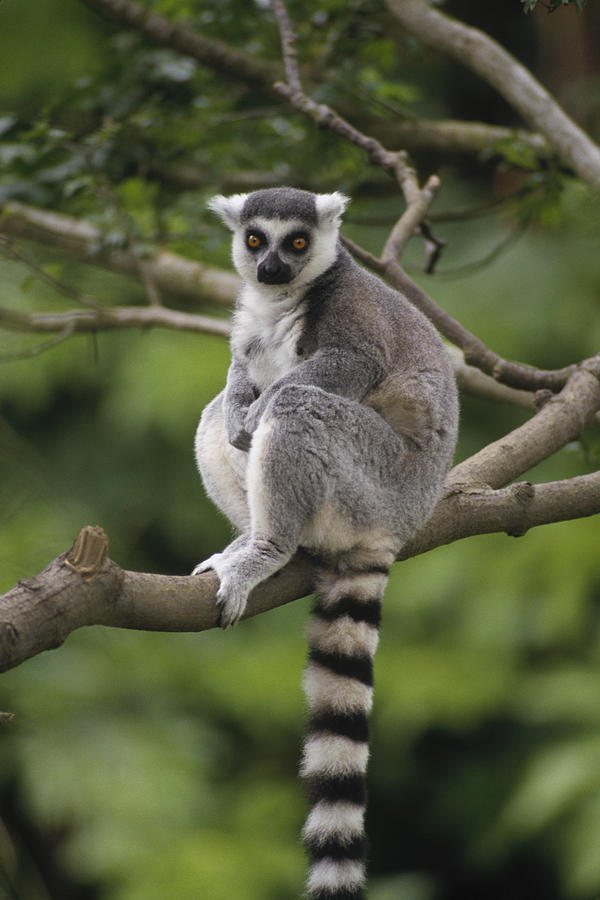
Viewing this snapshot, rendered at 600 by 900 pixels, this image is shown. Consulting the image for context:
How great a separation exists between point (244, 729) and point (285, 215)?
13.8 ft

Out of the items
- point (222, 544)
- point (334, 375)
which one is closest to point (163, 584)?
point (334, 375)

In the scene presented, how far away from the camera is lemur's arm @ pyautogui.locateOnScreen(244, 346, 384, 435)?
293cm

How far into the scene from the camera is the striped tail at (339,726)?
7.83 feet

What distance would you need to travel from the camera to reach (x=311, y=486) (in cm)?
279

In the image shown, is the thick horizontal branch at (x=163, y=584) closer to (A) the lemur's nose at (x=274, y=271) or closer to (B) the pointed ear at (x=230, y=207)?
(A) the lemur's nose at (x=274, y=271)

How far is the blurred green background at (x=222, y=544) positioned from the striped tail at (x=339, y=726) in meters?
1.07

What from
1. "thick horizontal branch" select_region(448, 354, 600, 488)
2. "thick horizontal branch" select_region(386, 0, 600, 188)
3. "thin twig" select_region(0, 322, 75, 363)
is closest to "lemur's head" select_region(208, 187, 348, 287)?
"thick horizontal branch" select_region(448, 354, 600, 488)

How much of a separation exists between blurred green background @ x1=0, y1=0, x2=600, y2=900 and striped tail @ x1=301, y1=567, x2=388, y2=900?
1.07 meters

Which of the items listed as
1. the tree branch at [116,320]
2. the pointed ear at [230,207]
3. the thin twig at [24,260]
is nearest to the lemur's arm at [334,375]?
the pointed ear at [230,207]

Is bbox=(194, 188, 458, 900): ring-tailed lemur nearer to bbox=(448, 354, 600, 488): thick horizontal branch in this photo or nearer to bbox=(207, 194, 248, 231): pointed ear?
bbox=(207, 194, 248, 231): pointed ear

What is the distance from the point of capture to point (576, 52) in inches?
314

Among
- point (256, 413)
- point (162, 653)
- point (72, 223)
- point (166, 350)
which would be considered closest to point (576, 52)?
point (166, 350)

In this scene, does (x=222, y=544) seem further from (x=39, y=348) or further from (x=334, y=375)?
(x=334, y=375)

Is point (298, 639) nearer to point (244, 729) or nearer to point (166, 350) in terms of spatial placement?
point (244, 729)
